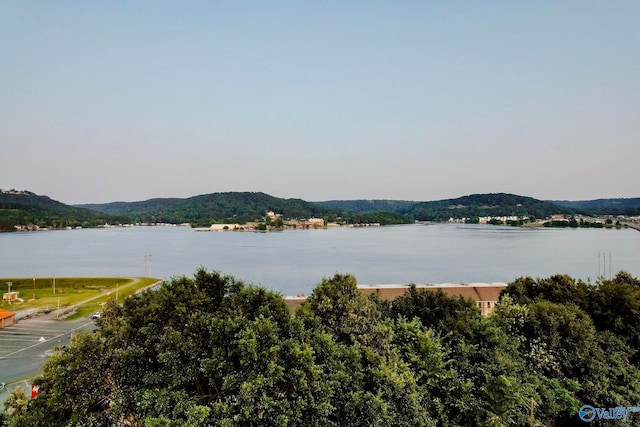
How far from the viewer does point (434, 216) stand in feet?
573

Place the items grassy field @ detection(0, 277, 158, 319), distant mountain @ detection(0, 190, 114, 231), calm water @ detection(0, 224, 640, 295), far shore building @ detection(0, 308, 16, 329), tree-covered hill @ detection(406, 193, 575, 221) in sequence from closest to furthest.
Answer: far shore building @ detection(0, 308, 16, 329) < grassy field @ detection(0, 277, 158, 319) < calm water @ detection(0, 224, 640, 295) < distant mountain @ detection(0, 190, 114, 231) < tree-covered hill @ detection(406, 193, 575, 221)

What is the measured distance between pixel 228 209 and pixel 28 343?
456 feet

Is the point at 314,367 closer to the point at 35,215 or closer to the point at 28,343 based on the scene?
the point at 28,343

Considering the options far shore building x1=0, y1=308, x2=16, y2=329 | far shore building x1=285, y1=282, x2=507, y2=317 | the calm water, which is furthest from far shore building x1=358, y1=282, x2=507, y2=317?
far shore building x1=0, y1=308, x2=16, y2=329

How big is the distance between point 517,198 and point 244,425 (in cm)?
18096

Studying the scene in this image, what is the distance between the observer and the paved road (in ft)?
52.0

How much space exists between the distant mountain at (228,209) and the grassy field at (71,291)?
8882cm

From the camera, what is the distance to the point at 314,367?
24.7 feet

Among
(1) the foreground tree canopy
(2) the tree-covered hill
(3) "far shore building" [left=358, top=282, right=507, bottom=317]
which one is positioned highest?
(2) the tree-covered hill

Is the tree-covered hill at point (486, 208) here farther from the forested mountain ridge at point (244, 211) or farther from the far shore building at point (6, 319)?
the far shore building at point (6, 319)

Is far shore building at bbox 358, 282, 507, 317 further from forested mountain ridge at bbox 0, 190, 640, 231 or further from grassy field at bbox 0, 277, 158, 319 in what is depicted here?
forested mountain ridge at bbox 0, 190, 640, 231

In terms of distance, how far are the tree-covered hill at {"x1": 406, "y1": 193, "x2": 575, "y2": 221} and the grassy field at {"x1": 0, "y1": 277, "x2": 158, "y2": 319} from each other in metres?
139

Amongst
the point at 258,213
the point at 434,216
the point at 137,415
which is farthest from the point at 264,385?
the point at 434,216

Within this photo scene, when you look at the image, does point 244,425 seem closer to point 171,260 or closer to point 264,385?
point 264,385
